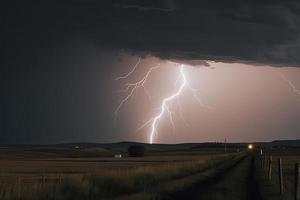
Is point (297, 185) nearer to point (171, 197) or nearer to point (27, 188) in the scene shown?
point (171, 197)

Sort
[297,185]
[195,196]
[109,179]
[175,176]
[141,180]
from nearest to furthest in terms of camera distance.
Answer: [297,185], [195,196], [109,179], [141,180], [175,176]

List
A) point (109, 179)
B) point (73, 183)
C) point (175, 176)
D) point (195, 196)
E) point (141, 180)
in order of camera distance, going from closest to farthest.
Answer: point (195, 196), point (73, 183), point (109, 179), point (141, 180), point (175, 176)

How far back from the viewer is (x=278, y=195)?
947 inches

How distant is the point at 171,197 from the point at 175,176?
623 inches

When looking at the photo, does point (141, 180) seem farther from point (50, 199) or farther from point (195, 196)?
point (50, 199)

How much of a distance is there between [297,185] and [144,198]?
213 inches

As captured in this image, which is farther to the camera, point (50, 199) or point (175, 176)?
point (175, 176)

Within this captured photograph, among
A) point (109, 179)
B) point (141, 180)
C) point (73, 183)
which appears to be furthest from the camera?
point (141, 180)

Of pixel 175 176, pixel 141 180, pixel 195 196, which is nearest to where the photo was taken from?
pixel 195 196

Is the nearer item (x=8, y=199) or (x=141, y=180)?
(x=8, y=199)

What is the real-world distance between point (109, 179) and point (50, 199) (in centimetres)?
849

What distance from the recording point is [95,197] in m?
21.0

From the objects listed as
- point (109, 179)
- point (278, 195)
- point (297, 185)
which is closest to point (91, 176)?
point (109, 179)

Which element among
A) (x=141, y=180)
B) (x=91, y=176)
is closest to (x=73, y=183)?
(x=91, y=176)
